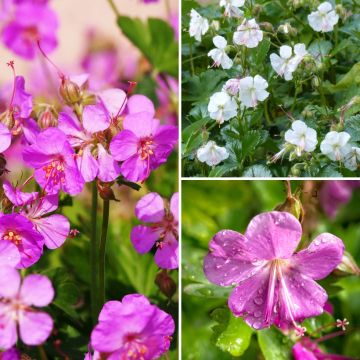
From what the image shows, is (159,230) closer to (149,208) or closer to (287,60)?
(149,208)

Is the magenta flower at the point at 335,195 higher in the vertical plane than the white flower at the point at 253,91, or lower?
lower

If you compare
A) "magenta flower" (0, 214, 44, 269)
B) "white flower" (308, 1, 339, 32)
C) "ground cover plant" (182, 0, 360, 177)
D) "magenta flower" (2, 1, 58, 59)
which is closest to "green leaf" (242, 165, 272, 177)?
"ground cover plant" (182, 0, 360, 177)

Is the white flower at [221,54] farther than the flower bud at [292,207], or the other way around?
the white flower at [221,54]

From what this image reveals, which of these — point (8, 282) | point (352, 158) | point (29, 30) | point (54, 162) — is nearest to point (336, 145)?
point (352, 158)

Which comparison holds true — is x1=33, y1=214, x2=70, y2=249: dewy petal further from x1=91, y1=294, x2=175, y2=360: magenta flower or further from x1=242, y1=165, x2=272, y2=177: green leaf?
x1=242, y1=165, x2=272, y2=177: green leaf

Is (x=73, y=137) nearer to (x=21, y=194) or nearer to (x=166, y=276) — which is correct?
(x=21, y=194)

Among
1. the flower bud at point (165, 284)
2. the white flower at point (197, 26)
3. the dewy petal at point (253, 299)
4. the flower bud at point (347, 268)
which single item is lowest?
the dewy petal at point (253, 299)

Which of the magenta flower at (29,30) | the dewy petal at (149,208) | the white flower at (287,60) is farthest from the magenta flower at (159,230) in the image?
the magenta flower at (29,30)

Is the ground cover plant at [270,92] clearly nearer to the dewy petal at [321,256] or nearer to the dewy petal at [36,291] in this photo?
the dewy petal at [321,256]

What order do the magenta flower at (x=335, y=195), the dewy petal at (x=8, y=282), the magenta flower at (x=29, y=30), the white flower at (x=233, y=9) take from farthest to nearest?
the magenta flower at (x=29, y=30) → the magenta flower at (x=335, y=195) → the white flower at (x=233, y=9) → the dewy petal at (x=8, y=282)
